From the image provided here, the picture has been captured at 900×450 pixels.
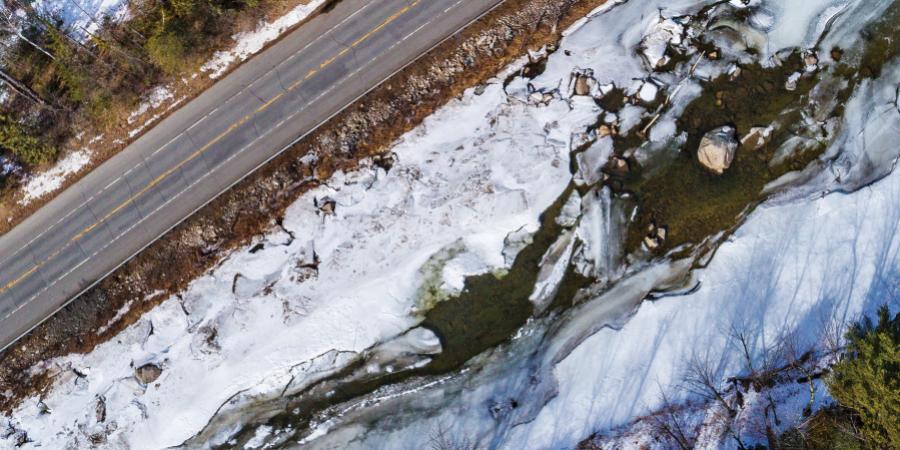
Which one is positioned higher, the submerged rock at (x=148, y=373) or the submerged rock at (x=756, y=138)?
the submerged rock at (x=148, y=373)

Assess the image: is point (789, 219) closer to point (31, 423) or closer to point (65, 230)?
point (65, 230)

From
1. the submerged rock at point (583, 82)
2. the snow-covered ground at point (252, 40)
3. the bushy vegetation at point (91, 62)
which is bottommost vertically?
the submerged rock at point (583, 82)

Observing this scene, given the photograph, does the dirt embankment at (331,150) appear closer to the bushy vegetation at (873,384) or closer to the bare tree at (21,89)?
the bare tree at (21,89)

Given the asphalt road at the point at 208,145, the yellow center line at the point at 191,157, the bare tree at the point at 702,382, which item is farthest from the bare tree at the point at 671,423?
the yellow center line at the point at 191,157

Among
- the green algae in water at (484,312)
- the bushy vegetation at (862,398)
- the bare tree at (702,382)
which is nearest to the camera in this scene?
the bushy vegetation at (862,398)

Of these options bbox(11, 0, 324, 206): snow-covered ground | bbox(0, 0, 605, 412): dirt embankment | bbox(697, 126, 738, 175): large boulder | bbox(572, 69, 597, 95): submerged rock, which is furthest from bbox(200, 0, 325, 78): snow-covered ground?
bbox(697, 126, 738, 175): large boulder

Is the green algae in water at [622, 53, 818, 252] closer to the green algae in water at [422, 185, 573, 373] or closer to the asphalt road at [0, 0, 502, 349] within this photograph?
the green algae in water at [422, 185, 573, 373]
